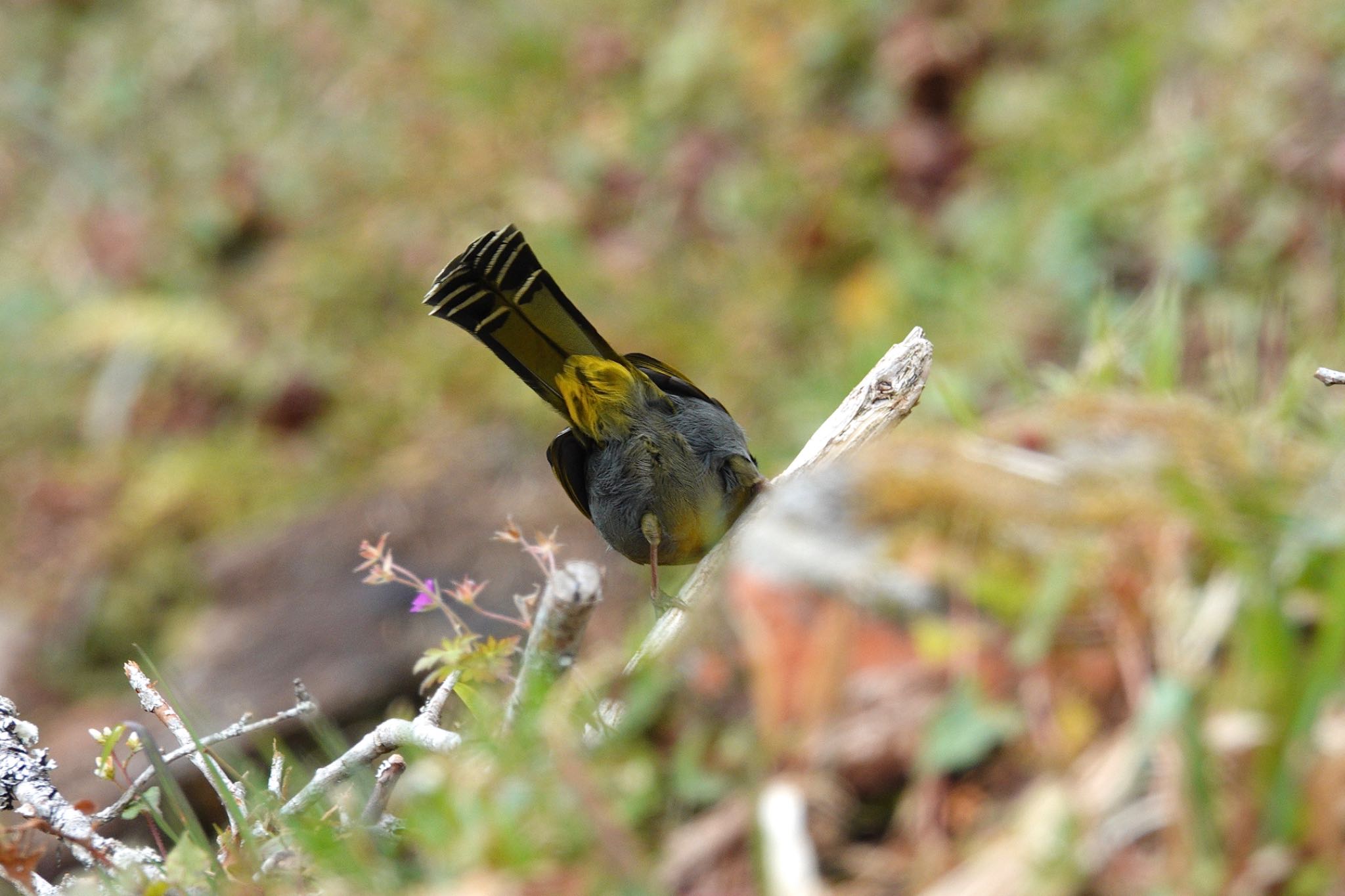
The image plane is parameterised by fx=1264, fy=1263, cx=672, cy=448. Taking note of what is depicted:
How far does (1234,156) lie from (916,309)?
1887mm

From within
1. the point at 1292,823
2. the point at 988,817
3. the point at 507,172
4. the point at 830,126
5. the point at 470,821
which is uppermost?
the point at 507,172

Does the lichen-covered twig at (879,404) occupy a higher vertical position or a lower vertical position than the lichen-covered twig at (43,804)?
lower

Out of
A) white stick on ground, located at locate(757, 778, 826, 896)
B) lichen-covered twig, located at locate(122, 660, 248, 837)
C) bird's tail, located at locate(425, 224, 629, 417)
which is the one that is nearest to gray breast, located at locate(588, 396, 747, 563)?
bird's tail, located at locate(425, 224, 629, 417)

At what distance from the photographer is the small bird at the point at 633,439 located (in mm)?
3604

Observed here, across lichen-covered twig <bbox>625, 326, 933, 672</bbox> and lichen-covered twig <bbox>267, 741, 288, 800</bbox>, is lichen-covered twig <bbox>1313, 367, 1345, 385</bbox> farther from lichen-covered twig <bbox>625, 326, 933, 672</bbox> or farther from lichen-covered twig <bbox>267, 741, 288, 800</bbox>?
lichen-covered twig <bbox>267, 741, 288, 800</bbox>

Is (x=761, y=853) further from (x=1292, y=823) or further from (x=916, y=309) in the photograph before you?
(x=916, y=309)

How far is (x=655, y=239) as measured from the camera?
8.89 metres

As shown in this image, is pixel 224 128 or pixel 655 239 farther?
pixel 224 128

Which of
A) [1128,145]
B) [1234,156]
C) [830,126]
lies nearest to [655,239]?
[830,126]

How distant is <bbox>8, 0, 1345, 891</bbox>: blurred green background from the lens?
6449mm

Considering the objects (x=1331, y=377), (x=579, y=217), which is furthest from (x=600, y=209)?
(x=1331, y=377)

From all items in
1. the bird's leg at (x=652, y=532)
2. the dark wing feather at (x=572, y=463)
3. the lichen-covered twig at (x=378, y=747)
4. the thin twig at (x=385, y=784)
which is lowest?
the thin twig at (x=385, y=784)

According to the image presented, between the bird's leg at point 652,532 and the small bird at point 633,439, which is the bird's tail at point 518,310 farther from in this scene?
the bird's leg at point 652,532

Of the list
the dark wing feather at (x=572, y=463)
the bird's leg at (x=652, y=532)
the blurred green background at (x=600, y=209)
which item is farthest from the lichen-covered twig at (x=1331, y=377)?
the blurred green background at (x=600, y=209)
